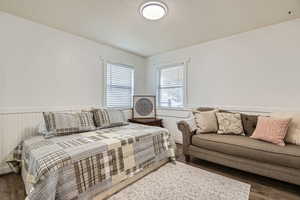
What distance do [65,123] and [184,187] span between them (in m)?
1.81

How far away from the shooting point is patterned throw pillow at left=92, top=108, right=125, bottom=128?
2605mm

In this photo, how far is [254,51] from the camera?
104 inches

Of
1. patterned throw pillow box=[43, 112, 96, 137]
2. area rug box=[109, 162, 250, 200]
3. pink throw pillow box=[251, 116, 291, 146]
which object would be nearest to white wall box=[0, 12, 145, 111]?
patterned throw pillow box=[43, 112, 96, 137]

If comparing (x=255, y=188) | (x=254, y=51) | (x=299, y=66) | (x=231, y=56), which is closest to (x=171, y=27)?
(x=231, y=56)

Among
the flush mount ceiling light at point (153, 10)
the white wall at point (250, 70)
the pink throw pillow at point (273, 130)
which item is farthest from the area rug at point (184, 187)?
the flush mount ceiling light at point (153, 10)

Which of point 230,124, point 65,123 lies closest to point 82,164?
point 65,123

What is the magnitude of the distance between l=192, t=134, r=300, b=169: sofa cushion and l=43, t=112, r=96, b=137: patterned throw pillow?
1814 millimetres

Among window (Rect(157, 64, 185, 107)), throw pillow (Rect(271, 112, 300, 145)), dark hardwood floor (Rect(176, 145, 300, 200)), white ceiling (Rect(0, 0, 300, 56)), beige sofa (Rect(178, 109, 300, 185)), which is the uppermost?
white ceiling (Rect(0, 0, 300, 56))

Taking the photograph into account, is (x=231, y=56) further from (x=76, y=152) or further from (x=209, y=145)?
(x=76, y=152)

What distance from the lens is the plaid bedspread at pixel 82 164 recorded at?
1.25 m

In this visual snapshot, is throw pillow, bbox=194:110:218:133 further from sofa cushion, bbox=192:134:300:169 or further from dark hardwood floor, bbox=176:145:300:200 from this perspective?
dark hardwood floor, bbox=176:145:300:200

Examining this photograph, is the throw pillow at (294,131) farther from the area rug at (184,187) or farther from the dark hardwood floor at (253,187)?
the area rug at (184,187)

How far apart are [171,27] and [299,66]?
81.6 inches

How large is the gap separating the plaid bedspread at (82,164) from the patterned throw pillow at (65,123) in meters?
0.30
